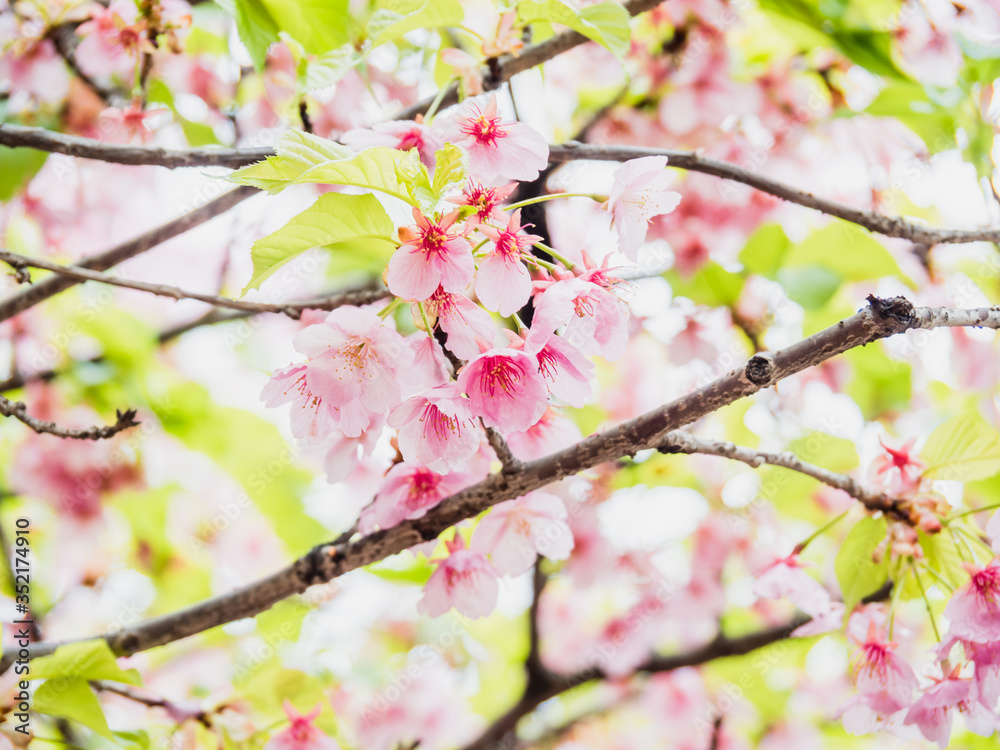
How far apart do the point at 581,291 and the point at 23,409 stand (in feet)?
2.54

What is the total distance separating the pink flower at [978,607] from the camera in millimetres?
874

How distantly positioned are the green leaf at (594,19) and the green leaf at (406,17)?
0.10 m

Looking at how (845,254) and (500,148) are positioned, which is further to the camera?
(845,254)

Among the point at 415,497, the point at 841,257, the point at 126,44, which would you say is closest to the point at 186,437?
the point at 126,44

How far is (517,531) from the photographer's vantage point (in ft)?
3.38

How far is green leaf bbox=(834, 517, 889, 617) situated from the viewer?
1025 mm

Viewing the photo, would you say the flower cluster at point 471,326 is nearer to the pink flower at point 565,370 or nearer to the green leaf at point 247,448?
the pink flower at point 565,370

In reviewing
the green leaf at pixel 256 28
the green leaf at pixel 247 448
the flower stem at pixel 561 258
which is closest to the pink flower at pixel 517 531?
the flower stem at pixel 561 258

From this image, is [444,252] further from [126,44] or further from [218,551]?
[218,551]

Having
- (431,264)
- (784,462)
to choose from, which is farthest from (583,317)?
(784,462)

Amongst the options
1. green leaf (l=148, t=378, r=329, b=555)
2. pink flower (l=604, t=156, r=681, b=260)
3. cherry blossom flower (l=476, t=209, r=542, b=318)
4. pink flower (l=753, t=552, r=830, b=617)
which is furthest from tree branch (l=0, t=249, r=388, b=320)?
green leaf (l=148, t=378, r=329, b=555)

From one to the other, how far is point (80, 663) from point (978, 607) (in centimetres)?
120

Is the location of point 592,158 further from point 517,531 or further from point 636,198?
point 517,531

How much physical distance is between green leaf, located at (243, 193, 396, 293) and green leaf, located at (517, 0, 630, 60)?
0.42m
